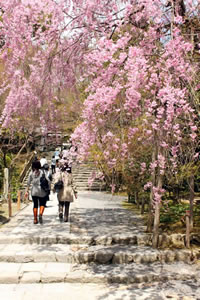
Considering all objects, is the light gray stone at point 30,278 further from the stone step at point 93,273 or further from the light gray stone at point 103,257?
the light gray stone at point 103,257

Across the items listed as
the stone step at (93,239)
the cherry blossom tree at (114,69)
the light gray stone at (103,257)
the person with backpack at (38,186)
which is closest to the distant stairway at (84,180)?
the person with backpack at (38,186)

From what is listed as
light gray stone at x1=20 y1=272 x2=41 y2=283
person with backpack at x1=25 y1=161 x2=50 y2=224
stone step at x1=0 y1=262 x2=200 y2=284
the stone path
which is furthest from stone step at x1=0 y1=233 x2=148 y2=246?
light gray stone at x1=20 y1=272 x2=41 y2=283

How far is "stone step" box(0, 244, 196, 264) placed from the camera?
6.33 m

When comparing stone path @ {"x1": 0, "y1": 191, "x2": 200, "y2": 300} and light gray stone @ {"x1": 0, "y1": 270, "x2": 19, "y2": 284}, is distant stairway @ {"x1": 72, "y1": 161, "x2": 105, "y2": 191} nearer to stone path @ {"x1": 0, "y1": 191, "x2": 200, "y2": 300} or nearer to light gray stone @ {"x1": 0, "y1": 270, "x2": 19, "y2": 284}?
stone path @ {"x1": 0, "y1": 191, "x2": 200, "y2": 300}

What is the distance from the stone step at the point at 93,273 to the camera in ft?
18.1

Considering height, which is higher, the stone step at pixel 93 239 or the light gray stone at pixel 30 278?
the stone step at pixel 93 239

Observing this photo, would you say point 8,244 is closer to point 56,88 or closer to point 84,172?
point 56,88

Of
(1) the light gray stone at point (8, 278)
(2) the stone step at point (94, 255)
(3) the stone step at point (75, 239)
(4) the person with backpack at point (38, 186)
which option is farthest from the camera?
(4) the person with backpack at point (38, 186)

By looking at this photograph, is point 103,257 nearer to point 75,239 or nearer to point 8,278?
point 75,239

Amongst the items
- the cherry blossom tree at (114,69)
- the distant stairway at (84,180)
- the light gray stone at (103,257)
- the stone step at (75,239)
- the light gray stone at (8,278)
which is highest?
the cherry blossom tree at (114,69)

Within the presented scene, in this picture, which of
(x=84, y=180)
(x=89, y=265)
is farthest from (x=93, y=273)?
(x=84, y=180)

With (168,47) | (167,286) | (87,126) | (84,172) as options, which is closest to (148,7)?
(168,47)

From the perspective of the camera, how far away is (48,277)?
552 centimetres

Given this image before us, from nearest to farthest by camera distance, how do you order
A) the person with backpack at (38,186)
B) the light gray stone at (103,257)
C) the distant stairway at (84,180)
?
the light gray stone at (103,257), the person with backpack at (38,186), the distant stairway at (84,180)
